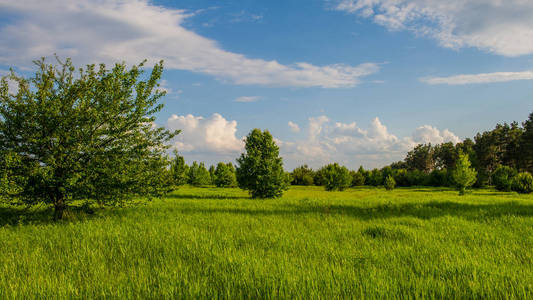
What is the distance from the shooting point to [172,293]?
12.6 feet

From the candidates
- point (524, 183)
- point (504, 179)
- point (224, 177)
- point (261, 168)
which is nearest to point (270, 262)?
point (261, 168)

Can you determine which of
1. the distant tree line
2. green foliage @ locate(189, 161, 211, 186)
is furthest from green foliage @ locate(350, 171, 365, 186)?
green foliage @ locate(189, 161, 211, 186)

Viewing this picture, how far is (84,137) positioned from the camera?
1046 cm

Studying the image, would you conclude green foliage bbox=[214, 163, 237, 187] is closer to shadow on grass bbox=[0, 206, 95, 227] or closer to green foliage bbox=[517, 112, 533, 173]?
shadow on grass bbox=[0, 206, 95, 227]

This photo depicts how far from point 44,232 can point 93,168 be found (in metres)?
2.77

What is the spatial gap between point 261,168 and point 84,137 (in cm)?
1818

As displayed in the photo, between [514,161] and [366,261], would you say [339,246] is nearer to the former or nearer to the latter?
[366,261]

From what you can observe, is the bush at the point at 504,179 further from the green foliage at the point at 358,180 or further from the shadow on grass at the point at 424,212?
the shadow on grass at the point at 424,212

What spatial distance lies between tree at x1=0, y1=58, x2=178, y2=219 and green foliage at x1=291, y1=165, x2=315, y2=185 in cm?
6984

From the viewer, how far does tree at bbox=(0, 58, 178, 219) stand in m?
9.91

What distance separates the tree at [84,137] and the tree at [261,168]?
51.1ft

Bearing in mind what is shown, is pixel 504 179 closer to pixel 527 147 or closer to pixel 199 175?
pixel 527 147

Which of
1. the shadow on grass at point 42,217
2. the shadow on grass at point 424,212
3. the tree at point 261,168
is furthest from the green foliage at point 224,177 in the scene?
the shadow on grass at point 424,212

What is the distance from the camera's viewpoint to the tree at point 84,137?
9.91 metres
